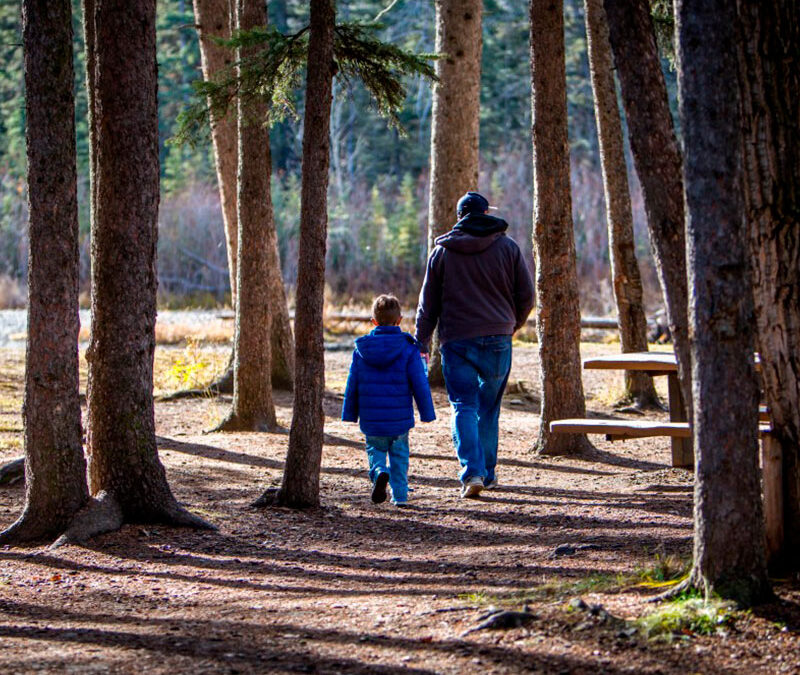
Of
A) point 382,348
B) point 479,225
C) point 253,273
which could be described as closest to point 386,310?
point 382,348

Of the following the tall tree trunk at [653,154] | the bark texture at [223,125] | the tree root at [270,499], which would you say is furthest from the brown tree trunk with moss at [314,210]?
the bark texture at [223,125]

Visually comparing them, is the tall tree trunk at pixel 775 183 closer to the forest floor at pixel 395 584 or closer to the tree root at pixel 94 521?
the forest floor at pixel 395 584

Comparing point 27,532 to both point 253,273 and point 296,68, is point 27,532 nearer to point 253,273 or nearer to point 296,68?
point 296,68

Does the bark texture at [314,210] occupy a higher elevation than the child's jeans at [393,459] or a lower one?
higher

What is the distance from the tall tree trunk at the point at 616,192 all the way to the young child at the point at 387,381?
5.28 meters

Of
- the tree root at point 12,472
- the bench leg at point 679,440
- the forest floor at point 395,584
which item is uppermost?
the bench leg at point 679,440

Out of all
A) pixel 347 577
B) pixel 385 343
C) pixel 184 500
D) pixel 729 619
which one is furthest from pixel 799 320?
pixel 184 500

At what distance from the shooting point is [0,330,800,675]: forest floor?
4.48m

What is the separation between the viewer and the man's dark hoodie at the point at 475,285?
838 centimetres

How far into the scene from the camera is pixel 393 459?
331 inches

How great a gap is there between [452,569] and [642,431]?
7.56 feet

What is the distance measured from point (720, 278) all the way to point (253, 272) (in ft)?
25.5

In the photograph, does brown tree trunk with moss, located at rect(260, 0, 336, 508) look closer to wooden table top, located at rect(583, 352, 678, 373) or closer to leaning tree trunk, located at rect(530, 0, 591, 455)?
wooden table top, located at rect(583, 352, 678, 373)

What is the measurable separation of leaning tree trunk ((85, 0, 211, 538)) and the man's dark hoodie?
2.13 meters
